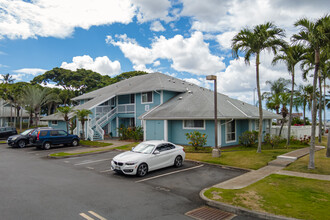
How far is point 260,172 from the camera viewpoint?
11188 millimetres

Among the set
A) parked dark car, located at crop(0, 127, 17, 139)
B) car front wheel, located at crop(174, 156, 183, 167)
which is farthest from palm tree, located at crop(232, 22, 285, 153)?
parked dark car, located at crop(0, 127, 17, 139)

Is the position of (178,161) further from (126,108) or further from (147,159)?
(126,108)

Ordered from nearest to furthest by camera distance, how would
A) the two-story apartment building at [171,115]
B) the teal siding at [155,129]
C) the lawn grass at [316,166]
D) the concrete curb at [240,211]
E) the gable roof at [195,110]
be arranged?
the concrete curb at [240,211], the lawn grass at [316,166], the gable roof at [195,110], the two-story apartment building at [171,115], the teal siding at [155,129]

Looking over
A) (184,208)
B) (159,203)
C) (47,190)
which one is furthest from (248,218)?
(47,190)

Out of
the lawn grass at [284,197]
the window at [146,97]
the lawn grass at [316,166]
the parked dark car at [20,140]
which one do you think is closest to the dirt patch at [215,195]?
the lawn grass at [284,197]

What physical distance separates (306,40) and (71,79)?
53968mm

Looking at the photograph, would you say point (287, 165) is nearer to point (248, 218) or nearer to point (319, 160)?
point (319, 160)

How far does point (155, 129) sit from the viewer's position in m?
22.0

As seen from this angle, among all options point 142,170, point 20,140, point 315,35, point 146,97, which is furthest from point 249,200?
point 20,140

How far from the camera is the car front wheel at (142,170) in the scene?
34.4ft

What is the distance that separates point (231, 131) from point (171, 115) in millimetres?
5419

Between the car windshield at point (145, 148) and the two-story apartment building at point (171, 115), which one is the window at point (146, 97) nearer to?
the two-story apartment building at point (171, 115)

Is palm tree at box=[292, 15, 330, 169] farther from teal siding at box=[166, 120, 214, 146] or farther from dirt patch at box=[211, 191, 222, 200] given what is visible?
teal siding at box=[166, 120, 214, 146]

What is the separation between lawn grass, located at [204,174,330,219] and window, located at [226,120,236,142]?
34.1ft
